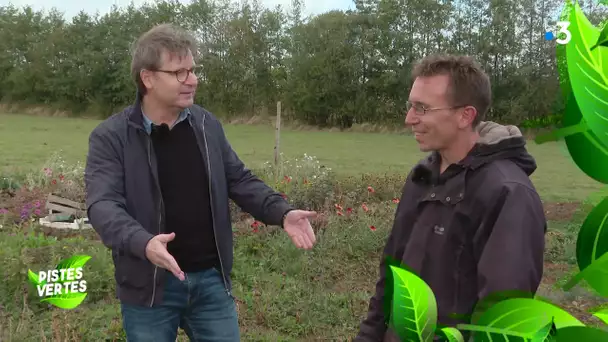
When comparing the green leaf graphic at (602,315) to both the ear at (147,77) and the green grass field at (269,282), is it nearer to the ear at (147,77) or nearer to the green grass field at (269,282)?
the ear at (147,77)

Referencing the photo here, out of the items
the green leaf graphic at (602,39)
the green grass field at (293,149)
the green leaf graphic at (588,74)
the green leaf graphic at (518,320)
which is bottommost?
the green grass field at (293,149)

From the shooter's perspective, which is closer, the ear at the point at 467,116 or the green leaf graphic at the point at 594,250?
the green leaf graphic at the point at 594,250

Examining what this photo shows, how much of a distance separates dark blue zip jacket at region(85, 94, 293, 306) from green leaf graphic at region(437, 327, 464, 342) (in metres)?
1.66

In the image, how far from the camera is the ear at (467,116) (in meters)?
1.45

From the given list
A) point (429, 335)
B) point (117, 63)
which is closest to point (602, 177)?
point (429, 335)

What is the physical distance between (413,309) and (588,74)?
22 centimetres

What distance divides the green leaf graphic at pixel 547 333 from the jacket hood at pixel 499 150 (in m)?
1.15

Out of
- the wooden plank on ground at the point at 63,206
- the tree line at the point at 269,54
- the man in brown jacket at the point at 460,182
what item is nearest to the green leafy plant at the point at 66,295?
the man in brown jacket at the point at 460,182

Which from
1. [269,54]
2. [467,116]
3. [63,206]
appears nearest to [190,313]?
[467,116]

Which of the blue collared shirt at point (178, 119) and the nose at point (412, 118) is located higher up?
the nose at point (412, 118)

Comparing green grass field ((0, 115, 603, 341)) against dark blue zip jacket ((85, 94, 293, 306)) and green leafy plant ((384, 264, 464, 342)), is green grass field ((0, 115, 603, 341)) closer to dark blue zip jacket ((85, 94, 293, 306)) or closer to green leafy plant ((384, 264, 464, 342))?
dark blue zip jacket ((85, 94, 293, 306))

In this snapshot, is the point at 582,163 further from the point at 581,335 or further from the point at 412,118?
the point at 412,118

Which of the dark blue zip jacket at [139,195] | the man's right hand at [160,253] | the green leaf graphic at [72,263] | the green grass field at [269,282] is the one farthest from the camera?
the green grass field at [269,282]

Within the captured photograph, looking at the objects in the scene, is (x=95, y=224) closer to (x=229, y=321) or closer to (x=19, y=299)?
(x=229, y=321)
